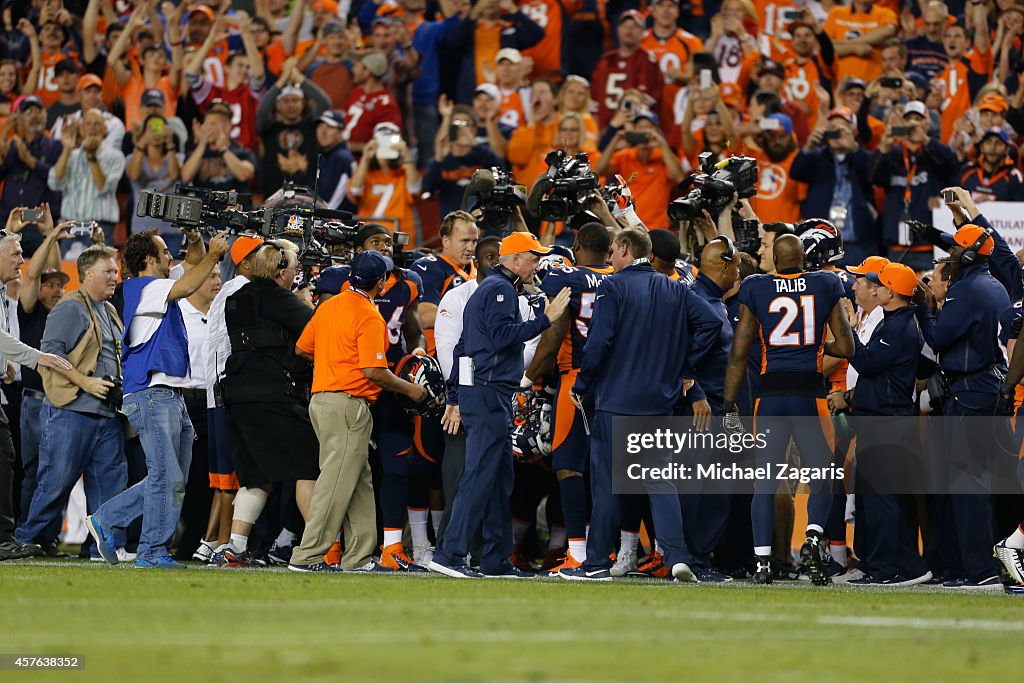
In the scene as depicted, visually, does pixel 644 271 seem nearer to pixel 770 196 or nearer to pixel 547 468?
pixel 547 468

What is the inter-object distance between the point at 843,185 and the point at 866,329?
4.58 meters

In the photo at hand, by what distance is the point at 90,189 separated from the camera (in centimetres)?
1670

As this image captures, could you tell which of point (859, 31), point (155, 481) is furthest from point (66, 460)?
point (859, 31)

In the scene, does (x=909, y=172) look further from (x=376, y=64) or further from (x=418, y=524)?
(x=418, y=524)

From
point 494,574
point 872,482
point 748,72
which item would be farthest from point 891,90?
point 494,574

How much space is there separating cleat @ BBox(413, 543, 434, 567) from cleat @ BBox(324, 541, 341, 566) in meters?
0.53

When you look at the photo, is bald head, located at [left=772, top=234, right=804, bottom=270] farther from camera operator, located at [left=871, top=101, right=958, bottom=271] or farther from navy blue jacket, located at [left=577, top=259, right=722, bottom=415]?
camera operator, located at [left=871, top=101, right=958, bottom=271]

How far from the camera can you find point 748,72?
17641 mm

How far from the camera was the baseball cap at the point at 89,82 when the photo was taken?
17906 millimetres

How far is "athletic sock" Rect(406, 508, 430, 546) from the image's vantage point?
11359 millimetres

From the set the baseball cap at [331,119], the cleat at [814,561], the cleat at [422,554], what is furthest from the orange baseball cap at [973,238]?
the baseball cap at [331,119]

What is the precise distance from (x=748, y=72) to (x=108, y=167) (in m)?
6.89

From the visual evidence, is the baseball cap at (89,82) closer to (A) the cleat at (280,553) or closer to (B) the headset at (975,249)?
(A) the cleat at (280,553)

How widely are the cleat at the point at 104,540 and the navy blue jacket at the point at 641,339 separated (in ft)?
10.5
